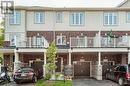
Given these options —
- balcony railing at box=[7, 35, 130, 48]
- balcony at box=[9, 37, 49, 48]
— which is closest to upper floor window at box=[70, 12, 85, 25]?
balcony railing at box=[7, 35, 130, 48]

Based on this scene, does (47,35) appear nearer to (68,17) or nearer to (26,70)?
(68,17)

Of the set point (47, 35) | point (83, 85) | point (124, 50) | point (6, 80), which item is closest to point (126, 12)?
point (124, 50)

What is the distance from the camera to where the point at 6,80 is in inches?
1177

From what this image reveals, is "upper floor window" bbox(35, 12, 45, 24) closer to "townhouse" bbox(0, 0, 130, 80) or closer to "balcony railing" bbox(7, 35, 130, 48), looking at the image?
"townhouse" bbox(0, 0, 130, 80)

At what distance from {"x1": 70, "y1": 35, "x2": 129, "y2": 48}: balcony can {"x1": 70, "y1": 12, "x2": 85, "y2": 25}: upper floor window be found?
367 cm

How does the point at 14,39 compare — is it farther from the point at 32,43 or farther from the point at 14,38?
the point at 32,43

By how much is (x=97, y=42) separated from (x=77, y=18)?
17.5 feet

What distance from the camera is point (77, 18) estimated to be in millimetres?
37094

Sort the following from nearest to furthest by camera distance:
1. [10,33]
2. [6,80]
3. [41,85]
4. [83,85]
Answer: [41,85] < [83,85] < [6,80] < [10,33]

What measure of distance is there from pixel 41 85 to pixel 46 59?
8.58 metres

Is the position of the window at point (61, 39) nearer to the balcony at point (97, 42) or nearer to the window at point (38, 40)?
the window at point (38, 40)

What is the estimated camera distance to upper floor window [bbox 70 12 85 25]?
3709 cm

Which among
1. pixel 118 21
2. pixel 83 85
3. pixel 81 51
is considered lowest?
pixel 83 85

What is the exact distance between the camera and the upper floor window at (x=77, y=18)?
1460 inches
